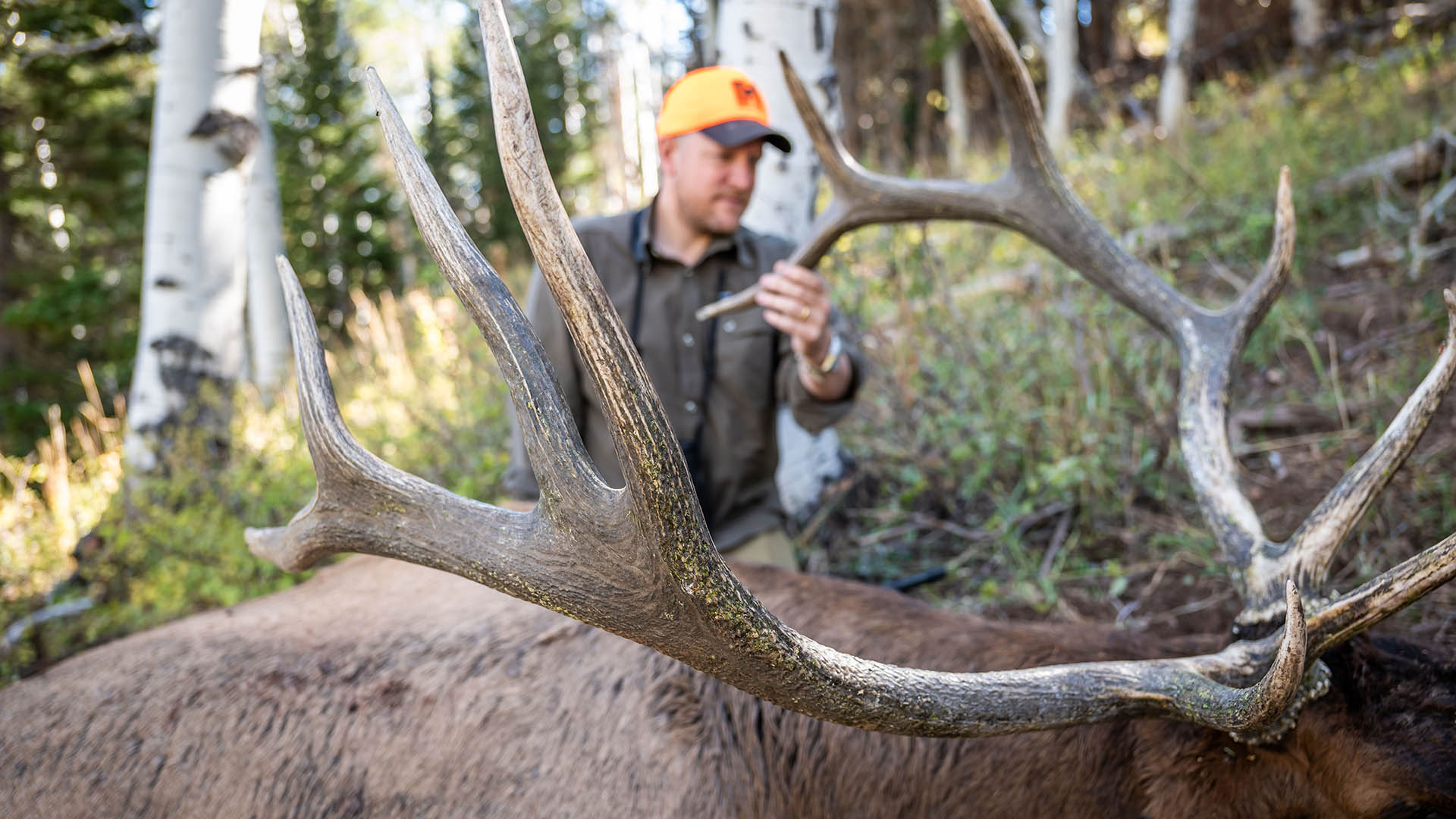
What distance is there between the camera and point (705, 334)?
10.8ft

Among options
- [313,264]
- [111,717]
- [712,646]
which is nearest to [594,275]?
[712,646]

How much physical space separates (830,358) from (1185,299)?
0.97 meters

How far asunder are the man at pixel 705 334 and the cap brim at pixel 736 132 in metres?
0.03

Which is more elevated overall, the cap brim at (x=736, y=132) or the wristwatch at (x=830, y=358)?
the cap brim at (x=736, y=132)

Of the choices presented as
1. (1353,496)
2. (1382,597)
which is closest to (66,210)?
(1353,496)

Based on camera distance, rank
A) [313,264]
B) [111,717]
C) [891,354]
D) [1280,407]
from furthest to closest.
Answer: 1. [313,264]
2. [891,354]
3. [1280,407]
4. [111,717]

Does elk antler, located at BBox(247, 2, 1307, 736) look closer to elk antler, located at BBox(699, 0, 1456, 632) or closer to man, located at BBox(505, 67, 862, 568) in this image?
elk antler, located at BBox(699, 0, 1456, 632)

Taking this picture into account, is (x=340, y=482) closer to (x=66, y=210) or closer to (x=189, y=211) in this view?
(x=189, y=211)

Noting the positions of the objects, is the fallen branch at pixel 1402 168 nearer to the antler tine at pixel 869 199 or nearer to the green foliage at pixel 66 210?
the antler tine at pixel 869 199

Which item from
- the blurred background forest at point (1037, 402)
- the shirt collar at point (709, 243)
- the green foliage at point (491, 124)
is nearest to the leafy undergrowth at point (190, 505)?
the blurred background forest at point (1037, 402)

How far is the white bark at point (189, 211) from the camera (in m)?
5.00

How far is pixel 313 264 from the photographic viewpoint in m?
15.0

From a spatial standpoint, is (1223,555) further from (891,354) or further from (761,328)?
(891,354)

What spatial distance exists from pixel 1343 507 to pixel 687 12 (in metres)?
9.38
